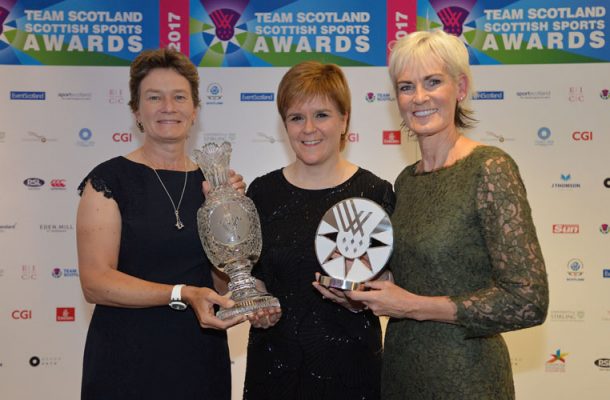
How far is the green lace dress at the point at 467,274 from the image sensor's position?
1685mm

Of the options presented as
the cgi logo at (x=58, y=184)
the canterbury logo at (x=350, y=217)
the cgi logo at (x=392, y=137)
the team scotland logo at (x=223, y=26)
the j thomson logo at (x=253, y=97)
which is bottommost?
Result: the canterbury logo at (x=350, y=217)

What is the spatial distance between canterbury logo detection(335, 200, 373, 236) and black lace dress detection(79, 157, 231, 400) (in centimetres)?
61

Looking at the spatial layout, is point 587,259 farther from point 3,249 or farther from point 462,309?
point 3,249

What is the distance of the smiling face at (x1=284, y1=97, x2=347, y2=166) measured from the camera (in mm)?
2268

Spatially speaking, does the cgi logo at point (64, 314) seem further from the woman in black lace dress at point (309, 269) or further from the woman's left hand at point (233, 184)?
the woman's left hand at point (233, 184)

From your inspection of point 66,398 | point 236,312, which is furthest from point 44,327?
point 236,312

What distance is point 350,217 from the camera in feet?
6.24

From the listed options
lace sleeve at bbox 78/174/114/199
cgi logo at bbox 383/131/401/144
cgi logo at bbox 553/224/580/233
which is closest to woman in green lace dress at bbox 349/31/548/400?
lace sleeve at bbox 78/174/114/199

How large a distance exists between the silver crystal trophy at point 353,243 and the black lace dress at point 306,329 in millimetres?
305

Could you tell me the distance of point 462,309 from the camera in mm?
1724

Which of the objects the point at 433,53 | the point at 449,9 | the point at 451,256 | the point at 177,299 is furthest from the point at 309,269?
the point at 449,9

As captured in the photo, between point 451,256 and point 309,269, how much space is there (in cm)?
59

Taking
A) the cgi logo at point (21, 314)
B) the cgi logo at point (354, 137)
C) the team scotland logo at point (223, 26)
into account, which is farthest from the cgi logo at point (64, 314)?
the cgi logo at point (354, 137)

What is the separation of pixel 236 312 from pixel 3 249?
3.22 metres
